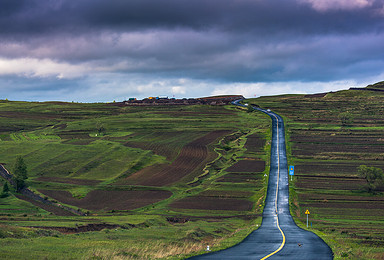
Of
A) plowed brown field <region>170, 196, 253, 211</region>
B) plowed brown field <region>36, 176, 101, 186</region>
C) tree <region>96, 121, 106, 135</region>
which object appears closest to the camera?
plowed brown field <region>170, 196, 253, 211</region>

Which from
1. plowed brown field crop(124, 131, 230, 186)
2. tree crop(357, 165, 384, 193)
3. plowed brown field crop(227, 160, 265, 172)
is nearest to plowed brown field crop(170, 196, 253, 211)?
plowed brown field crop(124, 131, 230, 186)

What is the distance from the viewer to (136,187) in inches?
→ 3848

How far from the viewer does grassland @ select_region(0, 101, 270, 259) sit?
120 ft

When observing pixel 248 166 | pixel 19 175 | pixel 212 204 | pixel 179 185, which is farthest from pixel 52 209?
pixel 248 166

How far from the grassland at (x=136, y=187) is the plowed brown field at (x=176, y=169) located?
10.6 inches

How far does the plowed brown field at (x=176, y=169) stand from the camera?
105125 mm

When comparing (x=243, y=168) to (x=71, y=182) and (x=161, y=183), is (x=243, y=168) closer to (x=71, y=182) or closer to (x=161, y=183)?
(x=161, y=183)

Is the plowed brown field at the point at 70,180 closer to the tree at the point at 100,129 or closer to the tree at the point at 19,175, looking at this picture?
the tree at the point at 19,175

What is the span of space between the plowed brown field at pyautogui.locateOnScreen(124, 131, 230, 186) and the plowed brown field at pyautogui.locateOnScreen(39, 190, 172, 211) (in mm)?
8381

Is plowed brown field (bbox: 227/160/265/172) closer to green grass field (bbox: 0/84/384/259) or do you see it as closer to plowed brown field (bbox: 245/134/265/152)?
green grass field (bbox: 0/84/384/259)

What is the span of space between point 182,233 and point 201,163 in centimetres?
7642

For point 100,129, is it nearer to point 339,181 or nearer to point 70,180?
point 70,180

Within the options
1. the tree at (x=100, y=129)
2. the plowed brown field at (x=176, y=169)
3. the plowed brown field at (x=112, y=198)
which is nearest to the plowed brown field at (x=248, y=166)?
the plowed brown field at (x=176, y=169)

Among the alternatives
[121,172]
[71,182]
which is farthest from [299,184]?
[71,182]
